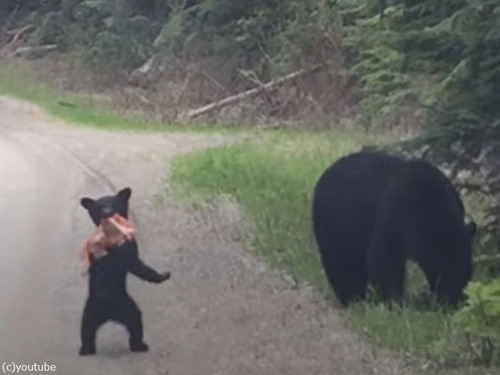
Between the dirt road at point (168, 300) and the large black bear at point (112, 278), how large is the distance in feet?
0.90

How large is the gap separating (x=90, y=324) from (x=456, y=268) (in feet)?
8.40

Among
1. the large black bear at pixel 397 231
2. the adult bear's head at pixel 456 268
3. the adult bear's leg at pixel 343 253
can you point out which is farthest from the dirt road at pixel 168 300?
the adult bear's head at pixel 456 268

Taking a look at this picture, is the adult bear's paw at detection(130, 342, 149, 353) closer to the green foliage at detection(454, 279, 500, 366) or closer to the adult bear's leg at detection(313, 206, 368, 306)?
the green foliage at detection(454, 279, 500, 366)

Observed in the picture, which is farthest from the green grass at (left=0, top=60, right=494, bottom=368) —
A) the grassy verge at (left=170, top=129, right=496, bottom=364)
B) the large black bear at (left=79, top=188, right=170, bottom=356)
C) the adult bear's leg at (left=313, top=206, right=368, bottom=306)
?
the large black bear at (left=79, top=188, right=170, bottom=356)

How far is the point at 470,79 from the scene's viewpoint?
11133 mm

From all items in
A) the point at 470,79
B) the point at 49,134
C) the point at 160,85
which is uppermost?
the point at 470,79

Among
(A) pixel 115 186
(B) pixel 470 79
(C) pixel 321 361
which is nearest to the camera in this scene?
(C) pixel 321 361

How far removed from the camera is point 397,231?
1016 cm

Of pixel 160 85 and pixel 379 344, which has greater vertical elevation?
pixel 379 344

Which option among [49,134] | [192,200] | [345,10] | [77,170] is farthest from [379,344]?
[345,10]

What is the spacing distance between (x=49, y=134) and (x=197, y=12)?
8.07 m

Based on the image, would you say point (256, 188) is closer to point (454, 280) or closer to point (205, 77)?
point (454, 280)

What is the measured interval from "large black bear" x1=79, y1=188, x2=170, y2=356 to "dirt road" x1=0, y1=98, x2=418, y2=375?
276mm

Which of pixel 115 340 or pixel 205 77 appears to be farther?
pixel 205 77
